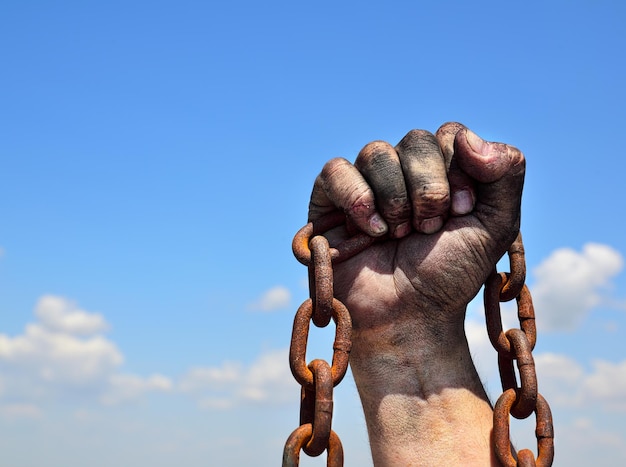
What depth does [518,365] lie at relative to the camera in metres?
3.98

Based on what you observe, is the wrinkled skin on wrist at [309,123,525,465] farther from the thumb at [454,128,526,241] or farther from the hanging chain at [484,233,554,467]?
the hanging chain at [484,233,554,467]

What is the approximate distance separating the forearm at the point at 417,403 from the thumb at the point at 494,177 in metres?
0.61

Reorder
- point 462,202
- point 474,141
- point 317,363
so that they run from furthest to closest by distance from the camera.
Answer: point 462,202 < point 474,141 < point 317,363

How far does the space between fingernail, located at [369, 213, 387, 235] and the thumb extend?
0.45 m

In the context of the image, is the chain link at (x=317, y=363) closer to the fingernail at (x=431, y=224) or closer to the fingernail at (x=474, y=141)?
the fingernail at (x=431, y=224)

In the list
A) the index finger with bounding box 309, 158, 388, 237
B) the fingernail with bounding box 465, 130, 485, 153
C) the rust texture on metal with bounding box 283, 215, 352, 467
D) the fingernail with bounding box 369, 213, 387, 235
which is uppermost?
the fingernail with bounding box 465, 130, 485, 153

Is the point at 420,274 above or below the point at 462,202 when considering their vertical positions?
below

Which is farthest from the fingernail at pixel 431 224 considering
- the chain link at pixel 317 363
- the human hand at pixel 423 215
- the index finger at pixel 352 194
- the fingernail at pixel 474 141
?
the chain link at pixel 317 363

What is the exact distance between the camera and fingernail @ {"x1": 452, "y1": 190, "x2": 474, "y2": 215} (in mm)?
4062

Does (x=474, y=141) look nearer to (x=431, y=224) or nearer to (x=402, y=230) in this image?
(x=431, y=224)

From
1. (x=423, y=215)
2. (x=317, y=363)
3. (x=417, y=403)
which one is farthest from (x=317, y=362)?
(x=423, y=215)

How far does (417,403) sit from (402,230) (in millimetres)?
832

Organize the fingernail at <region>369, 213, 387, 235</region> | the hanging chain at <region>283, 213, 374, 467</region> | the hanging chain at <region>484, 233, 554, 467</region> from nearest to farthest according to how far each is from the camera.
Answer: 1. the hanging chain at <region>283, 213, 374, 467</region>
2. the hanging chain at <region>484, 233, 554, 467</region>
3. the fingernail at <region>369, 213, 387, 235</region>

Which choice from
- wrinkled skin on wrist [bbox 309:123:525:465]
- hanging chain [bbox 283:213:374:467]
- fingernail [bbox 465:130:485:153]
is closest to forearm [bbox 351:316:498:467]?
wrinkled skin on wrist [bbox 309:123:525:465]
